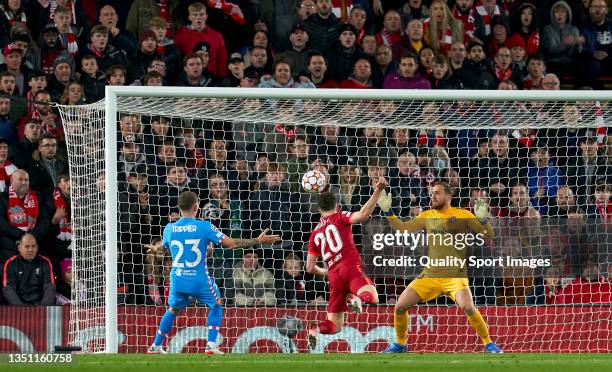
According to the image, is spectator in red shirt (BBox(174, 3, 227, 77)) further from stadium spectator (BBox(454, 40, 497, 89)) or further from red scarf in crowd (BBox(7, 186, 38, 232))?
red scarf in crowd (BBox(7, 186, 38, 232))

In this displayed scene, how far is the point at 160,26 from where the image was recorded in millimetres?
17188

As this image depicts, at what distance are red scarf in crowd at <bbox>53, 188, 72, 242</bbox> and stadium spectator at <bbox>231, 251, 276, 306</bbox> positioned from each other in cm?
194

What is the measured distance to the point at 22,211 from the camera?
1484 cm

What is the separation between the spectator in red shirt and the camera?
57.2 feet

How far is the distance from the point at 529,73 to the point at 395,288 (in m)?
4.72

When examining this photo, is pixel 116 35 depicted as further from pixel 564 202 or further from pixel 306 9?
pixel 564 202

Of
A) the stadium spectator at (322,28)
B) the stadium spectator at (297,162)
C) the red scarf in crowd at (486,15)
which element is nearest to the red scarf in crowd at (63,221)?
the stadium spectator at (297,162)

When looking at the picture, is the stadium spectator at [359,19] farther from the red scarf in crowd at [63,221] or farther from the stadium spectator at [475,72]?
the red scarf in crowd at [63,221]

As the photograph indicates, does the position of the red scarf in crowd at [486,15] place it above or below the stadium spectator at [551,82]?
above

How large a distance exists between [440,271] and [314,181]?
1615 mm

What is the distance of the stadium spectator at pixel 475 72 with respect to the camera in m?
→ 17.7

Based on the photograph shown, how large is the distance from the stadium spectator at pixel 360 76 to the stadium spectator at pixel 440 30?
5.50ft

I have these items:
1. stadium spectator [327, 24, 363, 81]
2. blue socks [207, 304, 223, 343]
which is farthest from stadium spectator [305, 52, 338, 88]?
blue socks [207, 304, 223, 343]

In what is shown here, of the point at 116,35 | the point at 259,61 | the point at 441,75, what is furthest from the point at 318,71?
the point at 116,35
